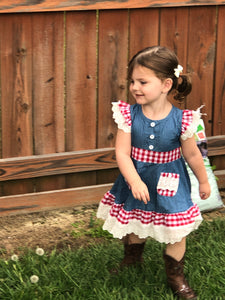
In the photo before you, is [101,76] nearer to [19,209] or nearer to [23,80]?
[23,80]

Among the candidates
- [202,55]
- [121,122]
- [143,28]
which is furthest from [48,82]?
[121,122]

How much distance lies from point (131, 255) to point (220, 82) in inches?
78.0

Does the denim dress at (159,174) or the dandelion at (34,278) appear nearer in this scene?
the denim dress at (159,174)

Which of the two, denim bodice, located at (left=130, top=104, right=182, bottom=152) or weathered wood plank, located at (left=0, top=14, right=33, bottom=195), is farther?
weathered wood plank, located at (left=0, top=14, right=33, bottom=195)

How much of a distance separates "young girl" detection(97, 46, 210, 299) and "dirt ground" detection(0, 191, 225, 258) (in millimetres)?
985

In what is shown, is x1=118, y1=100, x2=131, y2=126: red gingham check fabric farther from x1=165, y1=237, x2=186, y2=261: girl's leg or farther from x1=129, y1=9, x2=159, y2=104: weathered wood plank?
x1=129, y1=9, x2=159, y2=104: weathered wood plank

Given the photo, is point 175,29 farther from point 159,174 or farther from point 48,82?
point 159,174

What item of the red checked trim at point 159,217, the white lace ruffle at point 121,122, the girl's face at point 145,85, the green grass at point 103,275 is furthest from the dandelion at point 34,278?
the girl's face at point 145,85

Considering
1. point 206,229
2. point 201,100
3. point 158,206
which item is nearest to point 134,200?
point 158,206

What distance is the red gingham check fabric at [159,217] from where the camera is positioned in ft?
12.2

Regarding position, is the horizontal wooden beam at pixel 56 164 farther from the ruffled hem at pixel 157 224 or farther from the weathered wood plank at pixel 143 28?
the ruffled hem at pixel 157 224

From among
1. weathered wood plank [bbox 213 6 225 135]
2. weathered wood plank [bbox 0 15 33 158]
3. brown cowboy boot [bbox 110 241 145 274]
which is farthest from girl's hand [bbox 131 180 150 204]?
weathered wood plank [bbox 213 6 225 135]

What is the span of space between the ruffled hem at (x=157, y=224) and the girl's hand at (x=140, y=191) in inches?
7.8

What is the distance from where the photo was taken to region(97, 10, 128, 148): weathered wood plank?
5023 millimetres
